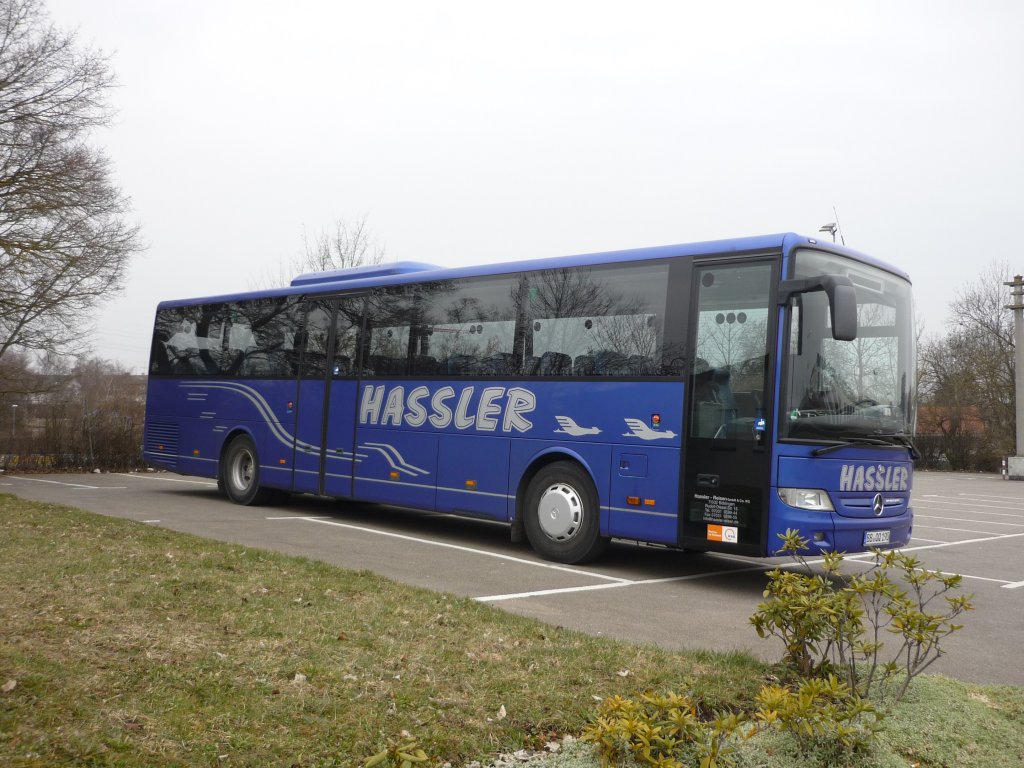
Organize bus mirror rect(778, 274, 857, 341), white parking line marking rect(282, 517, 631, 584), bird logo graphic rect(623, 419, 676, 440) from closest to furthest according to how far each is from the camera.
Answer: bus mirror rect(778, 274, 857, 341), bird logo graphic rect(623, 419, 676, 440), white parking line marking rect(282, 517, 631, 584)

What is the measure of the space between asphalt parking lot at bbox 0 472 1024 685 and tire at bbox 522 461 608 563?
21cm

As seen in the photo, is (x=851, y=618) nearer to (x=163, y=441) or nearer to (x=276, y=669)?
(x=276, y=669)

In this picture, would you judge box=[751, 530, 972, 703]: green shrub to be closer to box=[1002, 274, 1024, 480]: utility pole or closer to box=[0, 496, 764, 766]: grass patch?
box=[0, 496, 764, 766]: grass patch

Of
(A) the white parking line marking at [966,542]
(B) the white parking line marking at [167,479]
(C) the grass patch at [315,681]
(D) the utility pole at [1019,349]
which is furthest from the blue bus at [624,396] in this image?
(D) the utility pole at [1019,349]

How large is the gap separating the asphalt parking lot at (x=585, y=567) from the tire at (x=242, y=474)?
31cm

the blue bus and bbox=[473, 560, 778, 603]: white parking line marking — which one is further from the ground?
the blue bus

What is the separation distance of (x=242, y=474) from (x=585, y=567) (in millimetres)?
7332

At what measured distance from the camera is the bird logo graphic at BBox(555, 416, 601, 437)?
989cm

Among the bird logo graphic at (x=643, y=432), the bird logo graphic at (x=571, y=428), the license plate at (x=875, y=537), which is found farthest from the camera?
the bird logo graphic at (x=571, y=428)

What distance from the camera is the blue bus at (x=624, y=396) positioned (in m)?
8.52

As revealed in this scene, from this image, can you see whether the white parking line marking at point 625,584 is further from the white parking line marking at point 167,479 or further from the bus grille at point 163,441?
the white parking line marking at point 167,479

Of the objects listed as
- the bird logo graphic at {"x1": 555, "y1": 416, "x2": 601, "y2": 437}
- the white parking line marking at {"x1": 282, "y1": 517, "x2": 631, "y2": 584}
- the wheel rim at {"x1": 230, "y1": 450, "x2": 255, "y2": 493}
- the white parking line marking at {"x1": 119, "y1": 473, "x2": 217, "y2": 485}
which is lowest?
the white parking line marking at {"x1": 119, "y1": 473, "x2": 217, "y2": 485}

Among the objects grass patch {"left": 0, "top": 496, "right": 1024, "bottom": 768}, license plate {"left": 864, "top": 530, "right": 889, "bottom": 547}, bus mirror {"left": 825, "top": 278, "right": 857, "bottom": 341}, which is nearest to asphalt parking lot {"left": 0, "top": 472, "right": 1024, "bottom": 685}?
license plate {"left": 864, "top": 530, "right": 889, "bottom": 547}

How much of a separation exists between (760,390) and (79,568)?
598 cm
